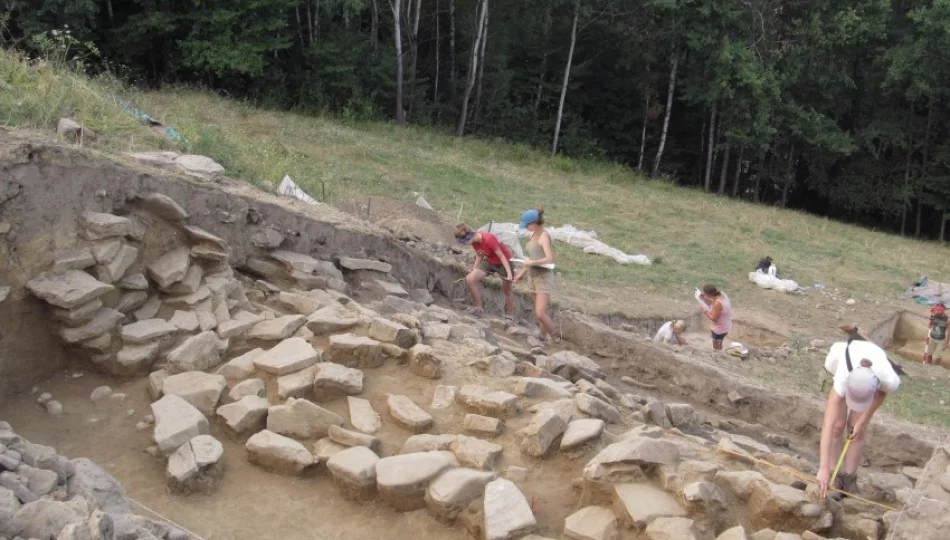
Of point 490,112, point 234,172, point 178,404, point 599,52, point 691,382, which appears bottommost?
point 691,382

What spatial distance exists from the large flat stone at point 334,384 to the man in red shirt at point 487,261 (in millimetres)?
4372

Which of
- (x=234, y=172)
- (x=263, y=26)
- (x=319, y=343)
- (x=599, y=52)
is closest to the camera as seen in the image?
(x=319, y=343)

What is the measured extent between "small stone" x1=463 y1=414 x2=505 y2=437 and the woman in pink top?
6.05 m

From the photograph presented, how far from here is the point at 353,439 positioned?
5.05 metres

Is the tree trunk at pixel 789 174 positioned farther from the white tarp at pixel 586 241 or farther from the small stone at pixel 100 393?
the small stone at pixel 100 393

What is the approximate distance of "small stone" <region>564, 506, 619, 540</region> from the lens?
14.5 feet

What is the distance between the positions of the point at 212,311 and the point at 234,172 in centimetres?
299

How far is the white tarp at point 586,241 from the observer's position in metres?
14.8

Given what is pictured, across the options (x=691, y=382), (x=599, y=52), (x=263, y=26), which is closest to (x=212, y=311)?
(x=691, y=382)

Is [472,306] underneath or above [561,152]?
underneath

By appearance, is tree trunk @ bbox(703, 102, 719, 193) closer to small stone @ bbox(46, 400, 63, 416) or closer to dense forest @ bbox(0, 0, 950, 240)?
dense forest @ bbox(0, 0, 950, 240)

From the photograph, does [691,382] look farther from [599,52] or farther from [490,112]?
[599,52]

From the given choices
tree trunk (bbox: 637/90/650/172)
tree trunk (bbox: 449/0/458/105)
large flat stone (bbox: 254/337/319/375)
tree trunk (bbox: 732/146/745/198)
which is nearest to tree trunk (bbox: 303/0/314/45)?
tree trunk (bbox: 449/0/458/105)

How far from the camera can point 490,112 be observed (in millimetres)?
27781
